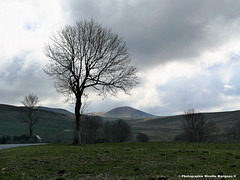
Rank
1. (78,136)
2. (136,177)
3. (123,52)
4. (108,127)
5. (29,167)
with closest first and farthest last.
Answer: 1. (136,177)
2. (29,167)
3. (78,136)
4. (123,52)
5. (108,127)

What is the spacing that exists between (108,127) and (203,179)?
13884 cm

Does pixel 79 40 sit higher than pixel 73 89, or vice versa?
pixel 79 40

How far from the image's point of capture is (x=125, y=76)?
139ft

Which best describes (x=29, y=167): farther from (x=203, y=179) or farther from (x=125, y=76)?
(x=125, y=76)

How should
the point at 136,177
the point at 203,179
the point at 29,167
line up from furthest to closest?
the point at 29,167 → the point at 136,177 → the point at 203,179

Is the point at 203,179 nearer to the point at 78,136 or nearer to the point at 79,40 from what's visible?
the point at 78,136

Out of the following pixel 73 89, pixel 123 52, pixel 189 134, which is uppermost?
pixel 123 52

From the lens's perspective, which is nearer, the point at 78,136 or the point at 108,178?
the point at 108,178

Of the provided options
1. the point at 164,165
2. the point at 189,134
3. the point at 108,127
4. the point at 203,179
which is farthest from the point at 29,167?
the point at 108,127

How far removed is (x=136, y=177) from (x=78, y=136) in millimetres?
27095

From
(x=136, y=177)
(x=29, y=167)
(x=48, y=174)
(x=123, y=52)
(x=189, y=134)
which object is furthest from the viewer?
(x=189, y=134)

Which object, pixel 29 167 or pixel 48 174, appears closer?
pixel 48 174

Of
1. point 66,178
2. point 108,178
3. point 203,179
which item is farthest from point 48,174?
point 203,179

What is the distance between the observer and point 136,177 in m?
13.5
